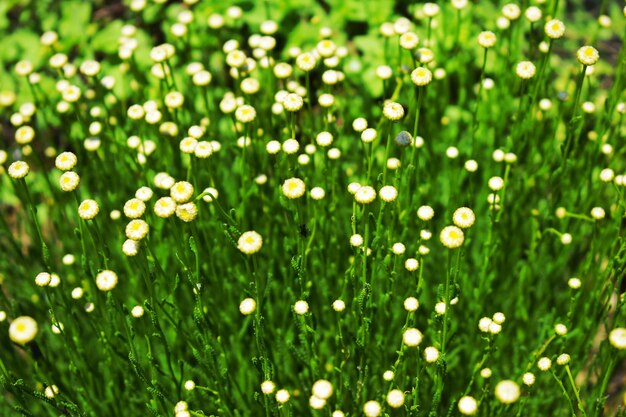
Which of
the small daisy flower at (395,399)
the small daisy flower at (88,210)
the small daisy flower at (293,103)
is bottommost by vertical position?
the small daisy flower at (395,399)

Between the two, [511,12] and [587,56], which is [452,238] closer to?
[587,56]

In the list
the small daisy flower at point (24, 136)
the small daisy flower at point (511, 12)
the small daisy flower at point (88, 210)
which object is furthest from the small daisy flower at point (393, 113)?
the small daisy flower at point (24, 136)

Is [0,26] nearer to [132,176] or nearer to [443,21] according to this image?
[132,176]

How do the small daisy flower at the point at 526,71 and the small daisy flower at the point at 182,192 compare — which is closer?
the small daisy flower at the point at 182,192

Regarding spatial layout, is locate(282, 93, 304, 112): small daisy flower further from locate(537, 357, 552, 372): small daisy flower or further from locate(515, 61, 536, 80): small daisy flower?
locate(537, 357, 552, 372): small daisy flower

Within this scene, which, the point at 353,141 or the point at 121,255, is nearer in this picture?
the point at 121,255

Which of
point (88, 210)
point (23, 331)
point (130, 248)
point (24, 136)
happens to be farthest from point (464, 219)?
point (24, 136)

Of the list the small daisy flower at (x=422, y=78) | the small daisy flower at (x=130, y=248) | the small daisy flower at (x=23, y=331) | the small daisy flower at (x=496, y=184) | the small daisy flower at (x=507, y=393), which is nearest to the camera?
the small daisy flower at (x=507, y=393)

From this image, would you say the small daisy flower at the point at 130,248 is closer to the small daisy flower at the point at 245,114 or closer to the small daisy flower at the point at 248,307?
the small daisy flower at the point at 248,307

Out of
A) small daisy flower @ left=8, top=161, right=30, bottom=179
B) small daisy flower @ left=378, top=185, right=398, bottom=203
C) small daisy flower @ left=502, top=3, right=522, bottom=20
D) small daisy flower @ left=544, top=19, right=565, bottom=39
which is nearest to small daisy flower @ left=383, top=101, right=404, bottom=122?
small daisy flower @ left=378, top=185, right=398, bottom=203

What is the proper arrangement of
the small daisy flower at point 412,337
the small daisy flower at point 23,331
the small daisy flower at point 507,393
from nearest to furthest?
the small daisy flower at point 507,393
the small daisy flower at point 23,331
the small daisy flower at point 412,337

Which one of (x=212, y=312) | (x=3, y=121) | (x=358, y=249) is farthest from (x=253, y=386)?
(x=3, y=121)
